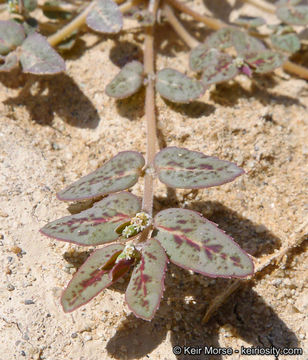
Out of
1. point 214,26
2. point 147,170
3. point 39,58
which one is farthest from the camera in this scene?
point 214,26

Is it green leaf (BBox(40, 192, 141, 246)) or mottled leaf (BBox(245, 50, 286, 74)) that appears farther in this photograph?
mottled leaf (BBox(245, 50, 286, 74))

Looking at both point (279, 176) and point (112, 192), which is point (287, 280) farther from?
point (112, 192)

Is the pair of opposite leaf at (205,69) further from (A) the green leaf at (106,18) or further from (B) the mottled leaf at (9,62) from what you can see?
(B) the mottled leaf at (9,62)

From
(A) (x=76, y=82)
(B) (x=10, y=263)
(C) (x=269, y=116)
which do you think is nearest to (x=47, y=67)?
(A) (x=76, y=82)

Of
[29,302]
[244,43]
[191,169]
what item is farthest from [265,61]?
[29,302]

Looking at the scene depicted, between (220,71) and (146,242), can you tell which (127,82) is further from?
(146,242)

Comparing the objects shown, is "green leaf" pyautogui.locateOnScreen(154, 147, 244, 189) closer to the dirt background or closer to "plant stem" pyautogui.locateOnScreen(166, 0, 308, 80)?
the dirt background

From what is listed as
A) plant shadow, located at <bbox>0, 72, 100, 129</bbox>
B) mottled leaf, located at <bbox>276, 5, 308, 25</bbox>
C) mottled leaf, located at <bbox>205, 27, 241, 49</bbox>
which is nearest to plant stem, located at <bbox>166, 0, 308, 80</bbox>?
mottled leaf, located at <bbox>205, 27, 241, 49</bbox>
